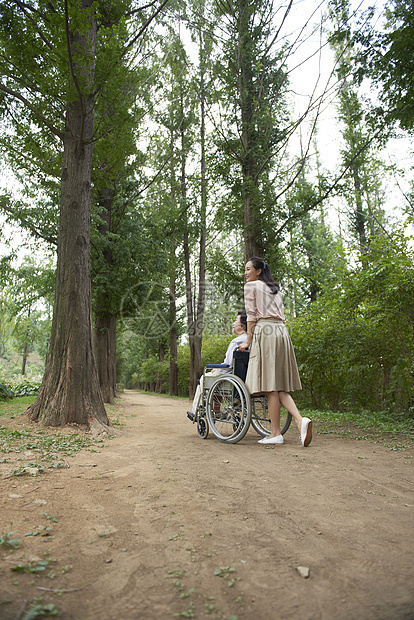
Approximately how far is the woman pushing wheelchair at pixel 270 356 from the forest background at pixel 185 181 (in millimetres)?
2154

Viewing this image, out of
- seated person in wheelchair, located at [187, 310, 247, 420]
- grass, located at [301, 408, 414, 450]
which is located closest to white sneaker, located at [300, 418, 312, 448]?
grass, located at [301, 408, 414, 450]

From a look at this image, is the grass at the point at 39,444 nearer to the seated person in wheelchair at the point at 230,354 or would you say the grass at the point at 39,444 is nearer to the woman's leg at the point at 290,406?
the seated person in wheelchair at the point at 230,354

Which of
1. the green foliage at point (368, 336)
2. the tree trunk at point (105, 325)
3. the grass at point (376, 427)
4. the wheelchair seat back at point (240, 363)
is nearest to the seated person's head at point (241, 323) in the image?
the wheelchair seat back at point (240, 363)

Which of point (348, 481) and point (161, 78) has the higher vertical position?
point (161, 78)

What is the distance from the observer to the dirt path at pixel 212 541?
53.1 inches

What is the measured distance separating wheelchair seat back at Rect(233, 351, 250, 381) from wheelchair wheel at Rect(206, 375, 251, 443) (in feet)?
0.64

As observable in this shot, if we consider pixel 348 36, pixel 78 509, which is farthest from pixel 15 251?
pixel 78 509

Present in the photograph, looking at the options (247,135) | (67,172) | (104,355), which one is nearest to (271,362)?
(67,172)

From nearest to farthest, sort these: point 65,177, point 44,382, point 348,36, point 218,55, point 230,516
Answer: point 230,516 → point 44,382 → point 65,177 → point 348,36 → point 218,55

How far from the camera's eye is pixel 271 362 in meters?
4.41

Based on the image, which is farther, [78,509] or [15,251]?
[15,251]

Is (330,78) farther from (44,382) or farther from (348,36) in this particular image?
(44,382)

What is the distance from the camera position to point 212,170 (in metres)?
9.90

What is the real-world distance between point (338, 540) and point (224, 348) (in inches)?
567
